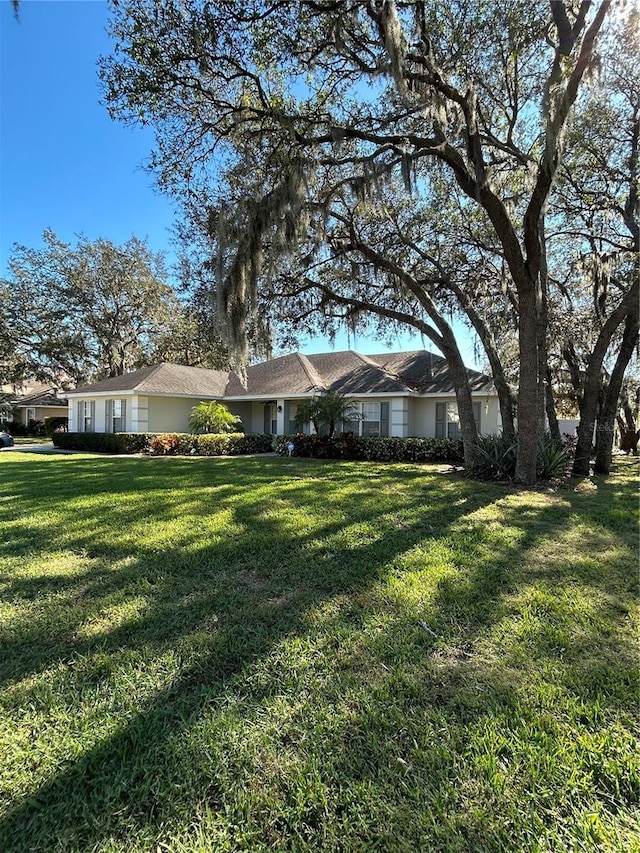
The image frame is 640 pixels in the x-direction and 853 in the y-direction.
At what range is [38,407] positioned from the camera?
37.1m

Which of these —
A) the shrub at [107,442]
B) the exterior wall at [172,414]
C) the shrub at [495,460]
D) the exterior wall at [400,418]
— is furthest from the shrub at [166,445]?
the shrub at [495,460]

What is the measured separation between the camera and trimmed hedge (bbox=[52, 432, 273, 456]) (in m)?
17.2

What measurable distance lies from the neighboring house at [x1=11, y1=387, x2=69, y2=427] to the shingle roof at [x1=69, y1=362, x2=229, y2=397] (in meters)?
17.0

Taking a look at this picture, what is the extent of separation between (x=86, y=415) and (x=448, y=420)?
17855 millimetres

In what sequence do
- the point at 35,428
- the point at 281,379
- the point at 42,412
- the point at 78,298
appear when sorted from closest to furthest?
1. the point at 281,379
2. the point at 78,298
3. the point at 35,428
4. the point at 42,412

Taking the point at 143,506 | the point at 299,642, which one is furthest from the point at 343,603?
the point at 143,506

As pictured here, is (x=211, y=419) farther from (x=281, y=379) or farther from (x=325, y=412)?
(x=325, y=412)

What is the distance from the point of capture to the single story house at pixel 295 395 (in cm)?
1631

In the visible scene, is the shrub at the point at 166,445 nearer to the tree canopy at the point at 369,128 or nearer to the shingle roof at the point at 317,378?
the shingle roof at the point at 317,378

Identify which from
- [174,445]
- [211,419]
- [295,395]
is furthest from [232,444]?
[295,395]

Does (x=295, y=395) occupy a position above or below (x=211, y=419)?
above

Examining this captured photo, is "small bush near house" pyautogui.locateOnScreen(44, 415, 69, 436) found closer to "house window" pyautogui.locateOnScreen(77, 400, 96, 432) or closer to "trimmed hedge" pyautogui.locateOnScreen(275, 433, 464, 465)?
"house window" pyautogui.locateOnScreen(77, 400, 96, 432)

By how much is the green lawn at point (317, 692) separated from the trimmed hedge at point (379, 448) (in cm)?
867

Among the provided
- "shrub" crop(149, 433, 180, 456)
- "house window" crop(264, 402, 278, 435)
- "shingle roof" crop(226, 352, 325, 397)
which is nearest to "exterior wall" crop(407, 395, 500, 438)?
"shingle roof" crop(226, 352, 325, 397)
